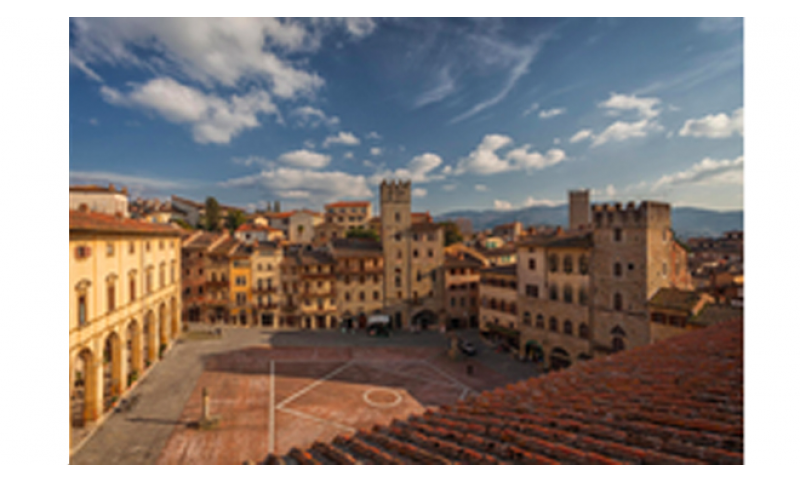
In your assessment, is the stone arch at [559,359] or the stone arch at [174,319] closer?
the stone arch at [559,359]

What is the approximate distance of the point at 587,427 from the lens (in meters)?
4.77

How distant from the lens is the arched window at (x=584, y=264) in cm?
2839

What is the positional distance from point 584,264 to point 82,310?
3247 cm

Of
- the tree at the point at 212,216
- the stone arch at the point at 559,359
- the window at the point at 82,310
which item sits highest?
the tree at the point at 212,216

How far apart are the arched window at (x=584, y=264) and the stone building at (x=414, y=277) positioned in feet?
63.4

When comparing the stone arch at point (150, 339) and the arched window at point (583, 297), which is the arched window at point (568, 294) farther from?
the stone arch at point (150, 339)

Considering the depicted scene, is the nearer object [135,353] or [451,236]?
[135,353]

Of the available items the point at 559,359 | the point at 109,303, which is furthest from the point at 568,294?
the point at 109,303

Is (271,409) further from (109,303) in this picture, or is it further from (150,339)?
(150,339)

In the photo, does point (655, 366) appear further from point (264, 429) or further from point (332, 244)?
point (332, 244)

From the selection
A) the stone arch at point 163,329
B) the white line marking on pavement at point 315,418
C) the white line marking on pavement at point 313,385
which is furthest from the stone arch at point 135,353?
the white line marking on pavement at point 315,418

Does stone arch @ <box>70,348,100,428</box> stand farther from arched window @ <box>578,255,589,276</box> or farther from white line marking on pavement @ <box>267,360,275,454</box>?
arched window @ <box>578,255,589,276</box>
